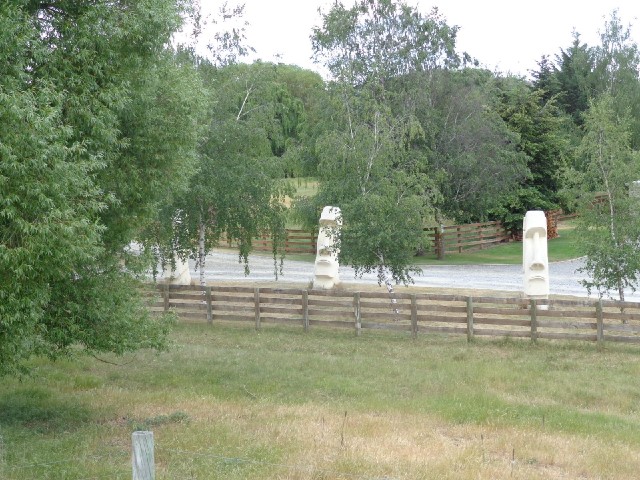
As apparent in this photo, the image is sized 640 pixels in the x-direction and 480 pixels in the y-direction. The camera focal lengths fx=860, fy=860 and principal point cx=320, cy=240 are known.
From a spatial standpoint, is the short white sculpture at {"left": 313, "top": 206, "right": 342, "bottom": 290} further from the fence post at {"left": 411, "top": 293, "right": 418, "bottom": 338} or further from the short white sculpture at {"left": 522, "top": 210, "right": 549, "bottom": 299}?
the fence post at {"left": 411, "top": 293, "right": 418, "bottom": 338}

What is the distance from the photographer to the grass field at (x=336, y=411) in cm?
985

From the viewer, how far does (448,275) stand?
3794 cm

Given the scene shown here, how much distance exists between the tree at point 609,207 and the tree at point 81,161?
13641mm

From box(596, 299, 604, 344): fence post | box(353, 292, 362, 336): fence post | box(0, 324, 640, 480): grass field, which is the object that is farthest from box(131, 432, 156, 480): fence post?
box(353, 292, 362, 336): fence post

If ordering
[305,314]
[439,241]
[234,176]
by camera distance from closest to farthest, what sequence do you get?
1. [305,314]
2. [234,176]
3. [439,241]

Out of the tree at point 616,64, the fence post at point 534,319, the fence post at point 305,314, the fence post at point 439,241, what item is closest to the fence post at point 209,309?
the fence post at point 305,314

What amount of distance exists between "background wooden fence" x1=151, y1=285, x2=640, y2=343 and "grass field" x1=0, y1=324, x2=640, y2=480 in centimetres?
43

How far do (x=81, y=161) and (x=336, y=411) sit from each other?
18.6 ft

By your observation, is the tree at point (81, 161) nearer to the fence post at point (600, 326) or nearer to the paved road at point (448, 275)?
the fence post at point (600, 326)

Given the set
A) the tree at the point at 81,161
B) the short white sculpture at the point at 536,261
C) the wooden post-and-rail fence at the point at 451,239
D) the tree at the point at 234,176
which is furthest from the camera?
the wooden post-and-rail fence at the point at 451,239

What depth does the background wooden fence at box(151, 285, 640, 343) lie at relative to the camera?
20797 millimetres

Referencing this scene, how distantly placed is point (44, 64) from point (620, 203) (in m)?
17.1

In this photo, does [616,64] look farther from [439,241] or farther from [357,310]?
[357,310]

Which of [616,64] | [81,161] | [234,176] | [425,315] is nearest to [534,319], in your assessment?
[425,315]
